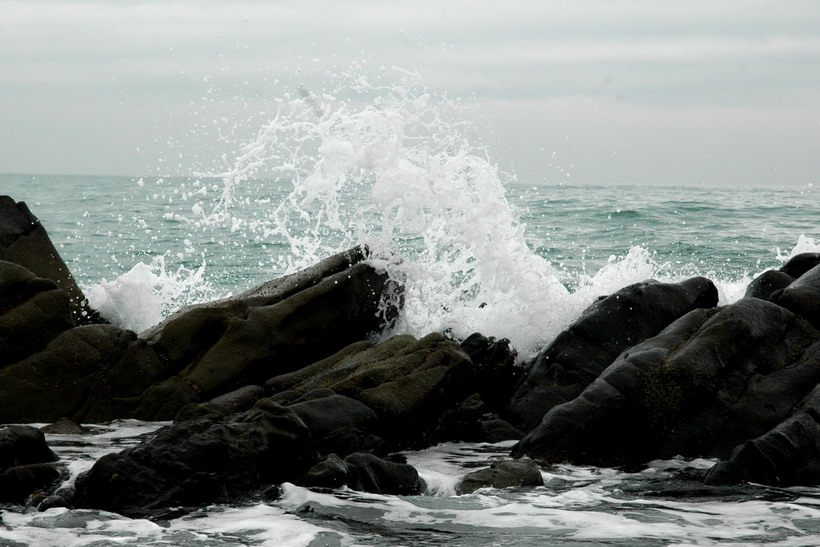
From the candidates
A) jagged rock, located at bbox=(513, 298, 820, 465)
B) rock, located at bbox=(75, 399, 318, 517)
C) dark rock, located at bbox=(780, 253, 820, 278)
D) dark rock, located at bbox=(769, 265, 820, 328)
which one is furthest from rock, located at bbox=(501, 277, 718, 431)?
rock, located at bbox=(75, 399, 318, 517)

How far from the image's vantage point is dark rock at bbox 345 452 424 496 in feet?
23.8

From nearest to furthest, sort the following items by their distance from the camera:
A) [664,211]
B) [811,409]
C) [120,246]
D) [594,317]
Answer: [811,409]
[594,317]
[120,246]
[664,211]

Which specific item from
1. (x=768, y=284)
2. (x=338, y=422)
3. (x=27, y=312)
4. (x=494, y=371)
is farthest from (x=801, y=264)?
(x=27, y=312)

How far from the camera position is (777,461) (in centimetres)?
732

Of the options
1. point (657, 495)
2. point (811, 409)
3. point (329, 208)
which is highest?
point (329, 208)

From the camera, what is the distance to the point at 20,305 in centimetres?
1032

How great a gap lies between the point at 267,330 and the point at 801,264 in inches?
258

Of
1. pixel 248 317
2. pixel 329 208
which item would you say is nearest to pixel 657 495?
pixel 248 317

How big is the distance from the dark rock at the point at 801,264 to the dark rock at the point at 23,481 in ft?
28.8

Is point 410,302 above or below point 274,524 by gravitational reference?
above

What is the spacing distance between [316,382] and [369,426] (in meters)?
1.18

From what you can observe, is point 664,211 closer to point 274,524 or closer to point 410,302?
point 410,302

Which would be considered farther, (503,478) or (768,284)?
(768,284)

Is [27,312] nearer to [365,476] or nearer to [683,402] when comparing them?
[365,476]
